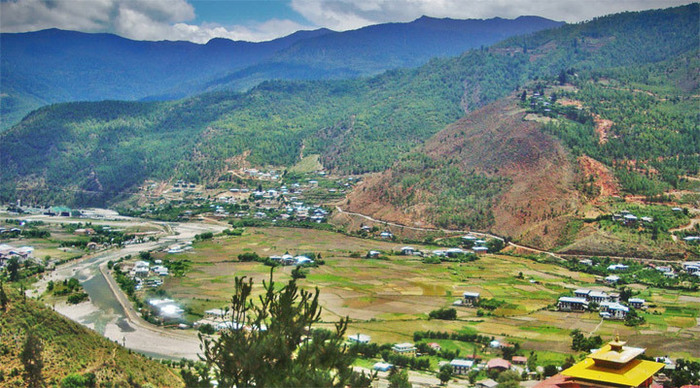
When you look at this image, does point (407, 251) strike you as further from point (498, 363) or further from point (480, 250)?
point (498, 363)

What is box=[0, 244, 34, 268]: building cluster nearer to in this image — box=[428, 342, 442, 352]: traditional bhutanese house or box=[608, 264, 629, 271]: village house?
box=[428, 342, 442, 352]: traditional bhutanese house

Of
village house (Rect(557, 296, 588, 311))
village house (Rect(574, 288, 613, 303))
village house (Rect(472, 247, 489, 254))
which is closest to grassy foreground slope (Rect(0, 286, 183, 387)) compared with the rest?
village house (Rect(557, 296, 588, 311))

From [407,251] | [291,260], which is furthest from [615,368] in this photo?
[407,251]

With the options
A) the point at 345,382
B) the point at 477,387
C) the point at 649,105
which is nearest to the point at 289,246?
the point at 477,387

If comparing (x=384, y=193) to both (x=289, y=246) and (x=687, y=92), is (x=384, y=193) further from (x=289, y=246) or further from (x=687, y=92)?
(x=687, y=92)

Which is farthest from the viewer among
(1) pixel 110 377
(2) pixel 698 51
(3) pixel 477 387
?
(2) pixel 698 51

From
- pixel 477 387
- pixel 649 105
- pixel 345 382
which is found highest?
pixel 649 105
